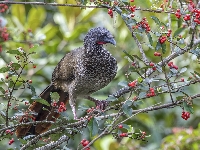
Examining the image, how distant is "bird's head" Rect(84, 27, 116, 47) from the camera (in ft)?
14.7

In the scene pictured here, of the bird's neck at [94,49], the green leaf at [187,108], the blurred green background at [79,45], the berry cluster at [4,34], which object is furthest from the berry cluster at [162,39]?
the blurred green background at [79,45]

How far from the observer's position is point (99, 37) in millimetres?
4605

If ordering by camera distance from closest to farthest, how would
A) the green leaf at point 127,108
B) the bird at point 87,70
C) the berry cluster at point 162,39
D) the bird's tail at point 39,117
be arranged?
the green leaf at point 127,108 → the berry cluster at point 162,39 → the bird's tail at point 39,117 → the bird at point 87,70

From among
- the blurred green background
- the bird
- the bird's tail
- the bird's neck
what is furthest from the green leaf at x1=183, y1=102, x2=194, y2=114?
the blurred green background

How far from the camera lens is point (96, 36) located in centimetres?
464

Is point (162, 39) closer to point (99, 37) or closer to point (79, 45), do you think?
point (99, 37)

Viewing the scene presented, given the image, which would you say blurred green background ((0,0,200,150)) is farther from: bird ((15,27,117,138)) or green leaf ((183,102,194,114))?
green leaf ((183,102,194,114))

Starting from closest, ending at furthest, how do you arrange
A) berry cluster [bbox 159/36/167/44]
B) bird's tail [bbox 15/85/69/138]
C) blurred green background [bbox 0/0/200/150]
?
berry cluster [bbox 159/36/167/44] < bird's tail [bbox 15/85/69/138] < blurred green background [bbox 0/0/200/150]

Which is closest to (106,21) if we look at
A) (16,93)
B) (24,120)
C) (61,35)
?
(61,35)

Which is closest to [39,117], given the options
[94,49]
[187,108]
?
[94,49]

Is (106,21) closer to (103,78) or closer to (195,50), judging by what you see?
(103,78)

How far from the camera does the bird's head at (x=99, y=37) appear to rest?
448 centimetres

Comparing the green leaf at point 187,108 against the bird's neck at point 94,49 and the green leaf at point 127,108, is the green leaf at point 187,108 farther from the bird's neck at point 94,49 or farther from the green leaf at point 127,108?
the bird's neck at point 94,49

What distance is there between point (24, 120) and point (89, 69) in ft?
3.81
